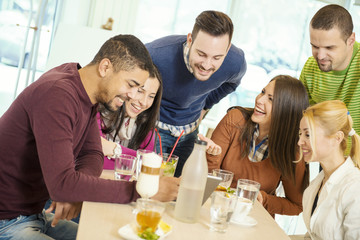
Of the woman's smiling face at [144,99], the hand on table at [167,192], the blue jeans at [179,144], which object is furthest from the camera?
the blue jeans at [179,144]

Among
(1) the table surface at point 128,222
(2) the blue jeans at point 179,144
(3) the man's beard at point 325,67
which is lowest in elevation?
(2) the blue jeans at point 179,144

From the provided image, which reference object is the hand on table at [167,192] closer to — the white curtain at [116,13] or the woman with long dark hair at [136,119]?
the woman with long dark hair at [136,119]

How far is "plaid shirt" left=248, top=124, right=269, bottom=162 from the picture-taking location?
248cm

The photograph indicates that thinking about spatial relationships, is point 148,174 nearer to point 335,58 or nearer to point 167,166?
point 167,166

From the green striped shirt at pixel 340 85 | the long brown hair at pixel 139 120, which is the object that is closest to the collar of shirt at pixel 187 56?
the long brown hair at pixel 139 120

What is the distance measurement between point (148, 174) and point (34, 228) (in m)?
0.44

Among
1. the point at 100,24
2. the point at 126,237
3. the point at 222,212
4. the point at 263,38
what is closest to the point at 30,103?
the point at 126,237

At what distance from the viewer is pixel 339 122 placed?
195 centimetres

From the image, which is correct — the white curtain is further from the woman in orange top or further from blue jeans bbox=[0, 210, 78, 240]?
blue jeans bbox=[0, 210, 78, 240]

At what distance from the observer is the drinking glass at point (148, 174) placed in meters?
1.35

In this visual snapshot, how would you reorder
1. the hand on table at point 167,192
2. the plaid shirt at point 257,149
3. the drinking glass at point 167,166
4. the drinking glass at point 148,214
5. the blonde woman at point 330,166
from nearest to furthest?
the drinking glass at point 148,214
the hand on table at point 167,192
the drinking glass at point 167,166
the blonde woman at point 330,166
the plaid shirt at point 257,149

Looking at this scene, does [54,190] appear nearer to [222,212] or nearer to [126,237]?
[126,237]

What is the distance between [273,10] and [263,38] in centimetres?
33

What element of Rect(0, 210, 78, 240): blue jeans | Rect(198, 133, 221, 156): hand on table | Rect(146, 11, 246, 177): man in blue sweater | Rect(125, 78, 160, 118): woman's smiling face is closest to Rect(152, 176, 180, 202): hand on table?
Rect(0, 210, 78, 240): blue jeans
